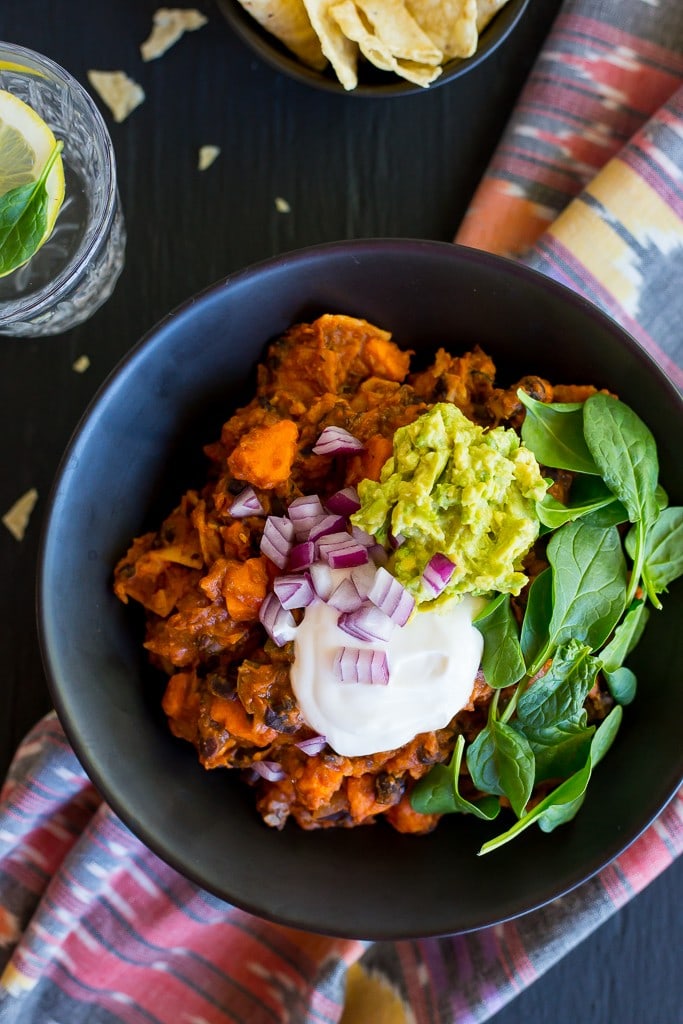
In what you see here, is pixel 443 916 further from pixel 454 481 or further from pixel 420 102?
pixel 420 102


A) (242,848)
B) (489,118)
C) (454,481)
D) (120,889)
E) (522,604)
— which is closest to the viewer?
(454,481)

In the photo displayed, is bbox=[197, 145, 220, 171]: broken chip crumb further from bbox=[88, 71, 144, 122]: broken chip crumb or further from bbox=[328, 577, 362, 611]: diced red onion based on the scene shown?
bbox=[328, 577, 362, 611]: diced red onion

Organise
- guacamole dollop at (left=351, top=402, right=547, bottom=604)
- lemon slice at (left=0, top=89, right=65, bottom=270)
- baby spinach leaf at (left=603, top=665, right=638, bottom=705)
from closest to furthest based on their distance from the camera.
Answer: guacamole dollop at (left=351, top=402, right=547, bottom=604) < baby spinach leaf at (left=603, top=665, right=638, bottom=705) < lemon slice at (left=0, top=89, right=65, bottom=270)

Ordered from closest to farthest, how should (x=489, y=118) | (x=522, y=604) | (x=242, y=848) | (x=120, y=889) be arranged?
(x=522, y=604), (x=242, y=848), (x=120, y=889), (x=489, y=118)

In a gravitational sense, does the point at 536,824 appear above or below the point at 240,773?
above

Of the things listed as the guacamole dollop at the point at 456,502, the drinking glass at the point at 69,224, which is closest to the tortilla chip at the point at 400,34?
the drinking glass at the point at 69,224

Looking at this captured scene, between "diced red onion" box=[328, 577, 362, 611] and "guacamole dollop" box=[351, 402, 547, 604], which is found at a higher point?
"guacamole dollop" box=[351, 402, 547, 604]

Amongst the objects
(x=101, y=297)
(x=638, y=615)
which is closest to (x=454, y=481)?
(x=638, y=615)

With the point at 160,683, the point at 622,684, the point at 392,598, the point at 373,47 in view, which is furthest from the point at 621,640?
the point at 373,47

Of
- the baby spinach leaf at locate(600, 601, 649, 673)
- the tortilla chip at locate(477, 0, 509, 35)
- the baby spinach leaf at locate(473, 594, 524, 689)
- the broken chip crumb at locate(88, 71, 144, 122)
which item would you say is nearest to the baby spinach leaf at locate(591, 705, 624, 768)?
the baby spinach leaf at locate(600, 601, 649, 673)
